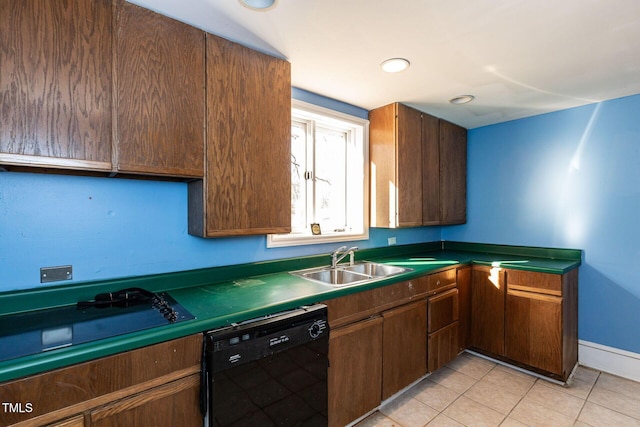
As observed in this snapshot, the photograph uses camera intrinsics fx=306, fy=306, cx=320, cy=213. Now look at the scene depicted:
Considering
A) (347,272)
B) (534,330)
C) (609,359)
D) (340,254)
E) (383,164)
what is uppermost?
(383,164)

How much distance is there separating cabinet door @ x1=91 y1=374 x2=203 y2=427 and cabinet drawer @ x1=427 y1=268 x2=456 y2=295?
178cm

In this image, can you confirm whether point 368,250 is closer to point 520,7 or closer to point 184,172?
point 184,172

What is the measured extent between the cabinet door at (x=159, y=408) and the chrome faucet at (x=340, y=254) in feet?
4.38

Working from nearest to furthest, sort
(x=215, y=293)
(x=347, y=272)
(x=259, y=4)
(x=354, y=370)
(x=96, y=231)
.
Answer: (x=259, y=4)
(x=96, y=231)
(x=215, y=293)
(x=354, y=370)
(x=347, y=272)

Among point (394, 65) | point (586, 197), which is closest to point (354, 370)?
point (394, 65)

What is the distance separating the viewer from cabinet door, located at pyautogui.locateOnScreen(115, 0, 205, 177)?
4.51 feet

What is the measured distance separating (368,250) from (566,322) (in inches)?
65.0

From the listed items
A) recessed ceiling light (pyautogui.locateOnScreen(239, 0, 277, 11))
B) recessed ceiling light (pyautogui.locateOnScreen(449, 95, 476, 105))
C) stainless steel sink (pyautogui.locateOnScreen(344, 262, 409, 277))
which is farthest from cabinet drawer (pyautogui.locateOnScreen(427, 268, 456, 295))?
recessed ceiling light (pyautogui.locateOnScreen(239, 0, 277, 11))

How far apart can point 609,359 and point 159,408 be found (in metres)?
3.39

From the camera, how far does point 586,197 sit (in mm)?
2721

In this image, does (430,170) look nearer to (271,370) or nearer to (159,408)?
(271,370)

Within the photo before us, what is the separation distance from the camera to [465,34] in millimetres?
1646

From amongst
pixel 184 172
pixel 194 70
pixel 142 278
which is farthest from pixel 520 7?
pixel 142 278

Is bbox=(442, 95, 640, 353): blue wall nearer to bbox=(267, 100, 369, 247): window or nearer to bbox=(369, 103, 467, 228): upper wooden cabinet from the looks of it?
bbox=(369, 103, 467, 228): upper wooden cabinet
